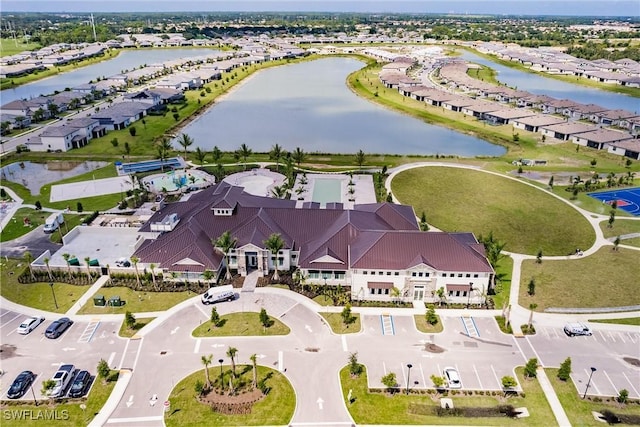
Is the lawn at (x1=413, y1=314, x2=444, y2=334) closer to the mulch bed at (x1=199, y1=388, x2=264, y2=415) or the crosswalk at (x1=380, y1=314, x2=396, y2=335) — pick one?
the crosswalk at (x1=380, y1=314, x2=396, y2=335)

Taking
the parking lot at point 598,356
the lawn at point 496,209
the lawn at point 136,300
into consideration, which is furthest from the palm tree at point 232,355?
the lawn at point 496,209

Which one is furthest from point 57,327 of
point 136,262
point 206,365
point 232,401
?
point 232,401

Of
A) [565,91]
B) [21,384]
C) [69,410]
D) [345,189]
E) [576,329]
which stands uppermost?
[565,91]

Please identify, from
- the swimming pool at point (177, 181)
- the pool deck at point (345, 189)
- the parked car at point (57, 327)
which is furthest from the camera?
the swimming pool at point (177, 181)

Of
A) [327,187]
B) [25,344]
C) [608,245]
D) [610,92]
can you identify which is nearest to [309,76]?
[610,92]

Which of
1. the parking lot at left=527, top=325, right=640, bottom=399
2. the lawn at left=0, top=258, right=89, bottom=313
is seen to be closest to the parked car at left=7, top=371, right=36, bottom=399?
the lawn at left=0, top=258, right=89, bottom=313

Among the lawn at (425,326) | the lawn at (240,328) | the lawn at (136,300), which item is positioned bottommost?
the lawn at (425,326)

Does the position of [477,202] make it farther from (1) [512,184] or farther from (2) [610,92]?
(2) [610,92]

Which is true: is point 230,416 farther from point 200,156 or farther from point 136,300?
point 200,156

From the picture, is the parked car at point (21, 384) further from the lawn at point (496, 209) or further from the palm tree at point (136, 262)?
the lawn at point (496, 209)
